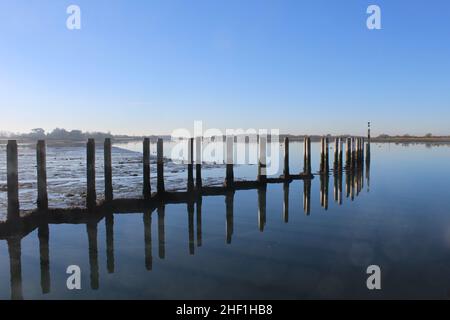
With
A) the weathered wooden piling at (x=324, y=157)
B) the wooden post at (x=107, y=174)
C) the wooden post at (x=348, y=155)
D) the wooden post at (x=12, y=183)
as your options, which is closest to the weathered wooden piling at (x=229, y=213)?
the wooden post at (x=107, y=174)

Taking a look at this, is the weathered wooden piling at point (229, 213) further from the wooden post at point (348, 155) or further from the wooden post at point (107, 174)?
the wooden post at point (348, 155)

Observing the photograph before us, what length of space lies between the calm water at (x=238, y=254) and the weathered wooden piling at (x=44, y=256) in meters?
0.02

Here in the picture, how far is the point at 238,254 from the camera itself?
396 inches

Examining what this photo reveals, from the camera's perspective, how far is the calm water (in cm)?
781

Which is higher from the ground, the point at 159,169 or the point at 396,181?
the point at 159,169

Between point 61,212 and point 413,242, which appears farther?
point 61,212

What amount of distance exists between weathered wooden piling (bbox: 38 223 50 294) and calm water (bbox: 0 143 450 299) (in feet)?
0.08

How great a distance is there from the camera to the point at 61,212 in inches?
526

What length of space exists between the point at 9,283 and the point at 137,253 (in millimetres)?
3016

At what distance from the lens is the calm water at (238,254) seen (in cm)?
781
